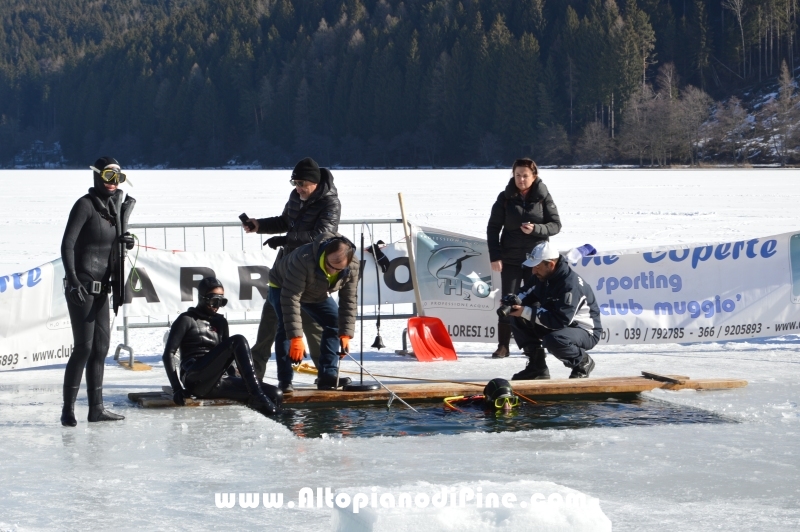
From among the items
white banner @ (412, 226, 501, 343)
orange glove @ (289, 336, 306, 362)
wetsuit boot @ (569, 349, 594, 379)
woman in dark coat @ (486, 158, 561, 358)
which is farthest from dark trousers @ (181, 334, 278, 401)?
white banner @ (412, 226, 501, 343)

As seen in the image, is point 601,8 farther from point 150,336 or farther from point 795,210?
point 150,336

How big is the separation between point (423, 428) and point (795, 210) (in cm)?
2294

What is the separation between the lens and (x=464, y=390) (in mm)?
7375

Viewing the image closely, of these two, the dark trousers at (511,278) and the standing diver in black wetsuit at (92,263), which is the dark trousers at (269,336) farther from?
the dark trousers at (511,278)

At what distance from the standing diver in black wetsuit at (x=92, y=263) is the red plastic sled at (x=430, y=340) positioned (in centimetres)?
328

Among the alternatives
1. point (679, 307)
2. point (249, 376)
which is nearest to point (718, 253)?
point (679, 307)

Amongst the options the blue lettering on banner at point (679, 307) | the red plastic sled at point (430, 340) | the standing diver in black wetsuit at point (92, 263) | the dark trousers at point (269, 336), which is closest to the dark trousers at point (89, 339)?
the standing diver in black wetsuit at point (92, 263)

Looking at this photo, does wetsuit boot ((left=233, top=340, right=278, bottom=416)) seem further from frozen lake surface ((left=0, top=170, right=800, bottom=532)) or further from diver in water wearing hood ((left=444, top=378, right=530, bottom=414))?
diver in water wearing hood ((left=444, top=378, right=530, bottom=414))

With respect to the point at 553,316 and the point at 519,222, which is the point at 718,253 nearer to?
the point at 519,222

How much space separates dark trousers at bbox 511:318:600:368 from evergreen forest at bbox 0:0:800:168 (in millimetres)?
84892

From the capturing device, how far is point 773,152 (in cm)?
9006

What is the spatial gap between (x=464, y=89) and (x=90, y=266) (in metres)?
117

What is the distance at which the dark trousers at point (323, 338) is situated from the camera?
7246 millimetres

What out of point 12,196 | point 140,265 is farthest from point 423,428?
point 12,196
